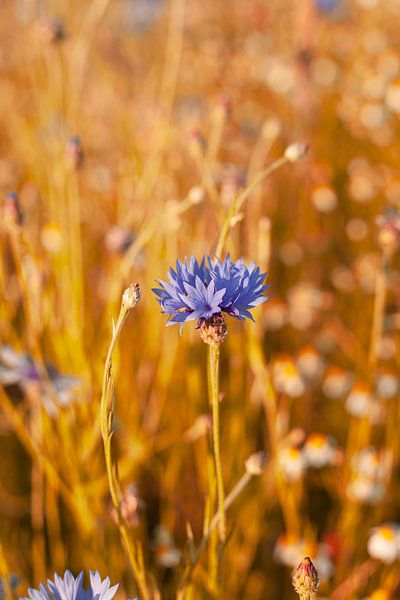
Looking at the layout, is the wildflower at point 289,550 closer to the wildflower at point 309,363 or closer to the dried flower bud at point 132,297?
the wildflower at point 309,363

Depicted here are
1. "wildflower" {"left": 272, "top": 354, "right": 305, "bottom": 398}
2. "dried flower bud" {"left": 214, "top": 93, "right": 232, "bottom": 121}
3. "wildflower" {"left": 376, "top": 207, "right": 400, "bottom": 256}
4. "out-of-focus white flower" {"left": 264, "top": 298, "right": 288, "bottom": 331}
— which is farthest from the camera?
"out-of-focus white flower" {"left": 264, "top": 298, "right": 288, "bottom": 331}

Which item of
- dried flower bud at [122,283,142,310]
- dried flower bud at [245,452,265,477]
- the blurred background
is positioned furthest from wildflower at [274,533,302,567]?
dried flower bud at [122,283,142,310]

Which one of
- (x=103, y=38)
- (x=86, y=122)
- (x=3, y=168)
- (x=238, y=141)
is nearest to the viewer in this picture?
(x=3, y=168)

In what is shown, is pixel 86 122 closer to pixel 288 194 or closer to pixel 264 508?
pixel 288 194

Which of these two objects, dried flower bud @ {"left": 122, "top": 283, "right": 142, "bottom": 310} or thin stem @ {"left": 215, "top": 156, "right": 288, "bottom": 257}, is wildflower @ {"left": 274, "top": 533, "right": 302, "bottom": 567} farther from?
dried flower bud @ {"left": 122, "top": 283, "right": 142, "bottom": 310}

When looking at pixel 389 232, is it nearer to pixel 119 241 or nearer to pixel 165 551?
pixel 119 241

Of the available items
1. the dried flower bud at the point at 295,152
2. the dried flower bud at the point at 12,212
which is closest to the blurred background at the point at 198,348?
the dried flower bud at the point at 12,212

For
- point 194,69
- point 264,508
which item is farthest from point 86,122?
point 264,508
